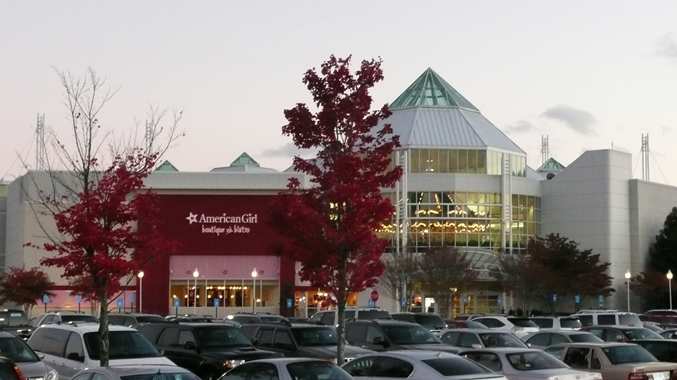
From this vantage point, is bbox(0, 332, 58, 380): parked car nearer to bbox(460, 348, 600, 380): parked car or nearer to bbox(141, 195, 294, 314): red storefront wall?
bbox(460, 348, 600, 380): parked car

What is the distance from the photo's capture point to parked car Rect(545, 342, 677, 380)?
20.3 meters

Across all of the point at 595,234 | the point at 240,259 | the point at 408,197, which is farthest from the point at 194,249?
the point at 595,234

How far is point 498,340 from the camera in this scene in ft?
92.1

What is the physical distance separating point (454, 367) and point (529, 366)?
95.0 inches

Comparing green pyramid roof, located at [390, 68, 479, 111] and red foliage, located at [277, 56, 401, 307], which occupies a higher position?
green pyramid roof, located at [390, 68, 479, 111]

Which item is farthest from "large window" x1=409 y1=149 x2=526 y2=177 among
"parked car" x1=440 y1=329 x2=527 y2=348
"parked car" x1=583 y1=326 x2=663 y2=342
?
"parked car" x1=440 y1=329 x2=527 y2=348

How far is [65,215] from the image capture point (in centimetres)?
2292

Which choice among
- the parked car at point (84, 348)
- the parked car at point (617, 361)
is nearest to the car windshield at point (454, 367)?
the parked car at point (617, 361)

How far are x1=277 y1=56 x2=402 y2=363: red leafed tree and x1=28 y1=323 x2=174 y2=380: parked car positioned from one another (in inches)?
178

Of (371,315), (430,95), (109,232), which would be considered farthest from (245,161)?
(109,232)

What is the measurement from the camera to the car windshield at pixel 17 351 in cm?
2069

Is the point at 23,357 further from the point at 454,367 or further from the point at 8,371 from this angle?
the point at 454,367

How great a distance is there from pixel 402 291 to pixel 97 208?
51.9 m

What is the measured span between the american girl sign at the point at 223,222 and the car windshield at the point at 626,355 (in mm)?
62202
